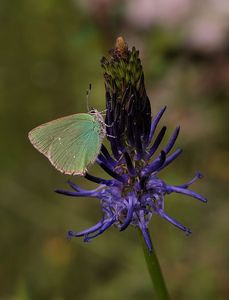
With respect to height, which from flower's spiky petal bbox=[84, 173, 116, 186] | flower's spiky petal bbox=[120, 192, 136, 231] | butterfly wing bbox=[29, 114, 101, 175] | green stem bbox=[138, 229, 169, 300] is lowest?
green stem bbox=[138, 229, 169, 300]

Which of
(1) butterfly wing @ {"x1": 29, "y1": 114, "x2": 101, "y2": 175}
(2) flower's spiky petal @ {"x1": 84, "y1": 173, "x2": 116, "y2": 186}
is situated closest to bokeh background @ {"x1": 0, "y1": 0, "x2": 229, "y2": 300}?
(1) butterfly wing @ {"x1": 29, "y1": 114, "x2": 101, "y2": 175}

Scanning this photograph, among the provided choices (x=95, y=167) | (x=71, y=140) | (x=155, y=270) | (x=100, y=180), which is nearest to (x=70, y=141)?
(x=71, y=140)

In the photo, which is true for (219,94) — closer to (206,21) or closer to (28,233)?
(206,21)

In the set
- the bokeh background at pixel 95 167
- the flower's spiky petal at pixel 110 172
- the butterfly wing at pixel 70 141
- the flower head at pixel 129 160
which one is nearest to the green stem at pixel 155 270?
the flower head at pixel 129 160

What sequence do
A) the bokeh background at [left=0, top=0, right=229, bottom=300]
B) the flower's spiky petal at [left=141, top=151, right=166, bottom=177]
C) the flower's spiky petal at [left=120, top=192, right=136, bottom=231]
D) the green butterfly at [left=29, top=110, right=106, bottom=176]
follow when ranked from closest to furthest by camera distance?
the flower's spiky petal at [left=120, top=192, right=136, bottom=231] < the flower's spiky petal at [left=141, top=151, right=166, bottom=177] < the green butterfly at [left=29, top=110, right=106, bottom=176] < the bokeh background at [left=0, top=0, right=229, bottom=300]

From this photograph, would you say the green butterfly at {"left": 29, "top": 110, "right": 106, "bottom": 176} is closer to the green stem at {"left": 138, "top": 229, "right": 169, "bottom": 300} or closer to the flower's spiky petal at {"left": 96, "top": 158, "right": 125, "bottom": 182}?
the flower's spiky petal at {"left": 96, "top": 158, "right": 125, "bottom": 182}

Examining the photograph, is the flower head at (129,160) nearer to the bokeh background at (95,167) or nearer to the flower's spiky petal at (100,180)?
the flower's spiky petal at (100,180)
